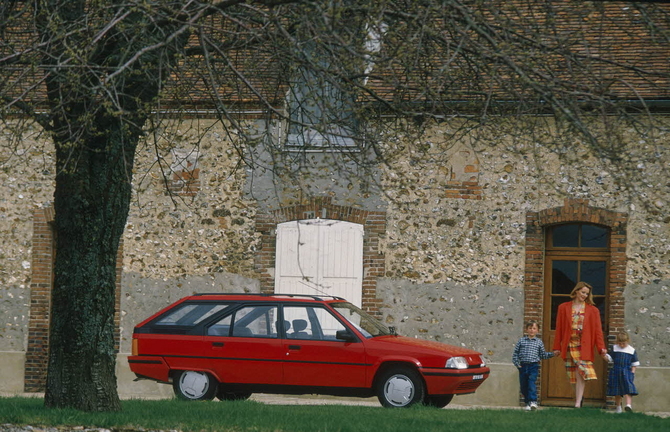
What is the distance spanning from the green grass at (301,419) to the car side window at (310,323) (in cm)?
129

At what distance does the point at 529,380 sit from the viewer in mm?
13469

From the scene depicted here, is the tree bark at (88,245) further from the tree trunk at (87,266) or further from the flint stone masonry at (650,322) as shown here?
the flint stone masonry at (650,322)

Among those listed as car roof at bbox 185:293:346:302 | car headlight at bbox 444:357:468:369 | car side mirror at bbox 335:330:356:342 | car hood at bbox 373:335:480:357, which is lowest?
car headlight at bbox 444:357:468:369

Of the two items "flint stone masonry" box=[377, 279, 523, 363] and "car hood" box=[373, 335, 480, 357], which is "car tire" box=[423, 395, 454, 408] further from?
"flint stone masonry" box=[377, 279, 523, 363]

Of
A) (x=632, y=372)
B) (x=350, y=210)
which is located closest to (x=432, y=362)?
(x=632, y=372)

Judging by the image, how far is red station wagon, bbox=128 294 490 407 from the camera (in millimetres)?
12484

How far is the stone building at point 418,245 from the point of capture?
605 inches

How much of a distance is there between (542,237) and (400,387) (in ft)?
15.2

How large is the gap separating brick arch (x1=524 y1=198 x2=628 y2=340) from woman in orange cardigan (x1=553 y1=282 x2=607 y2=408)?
1.92m

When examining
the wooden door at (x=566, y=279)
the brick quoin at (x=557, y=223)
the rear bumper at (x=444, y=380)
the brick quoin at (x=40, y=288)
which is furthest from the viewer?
the brick quoin at (x=40, y=288)

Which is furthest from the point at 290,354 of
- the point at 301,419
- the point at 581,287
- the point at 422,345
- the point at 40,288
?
the point at 40,288

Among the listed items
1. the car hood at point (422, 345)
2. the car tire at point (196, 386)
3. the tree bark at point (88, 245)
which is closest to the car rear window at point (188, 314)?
the car tire at point (196, 386)

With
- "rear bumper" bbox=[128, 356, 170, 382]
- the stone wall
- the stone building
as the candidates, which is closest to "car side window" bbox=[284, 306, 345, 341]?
"rear bumper" bbox=[128, 356, 170, 382]

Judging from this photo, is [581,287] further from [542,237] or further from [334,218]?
[334,218]
